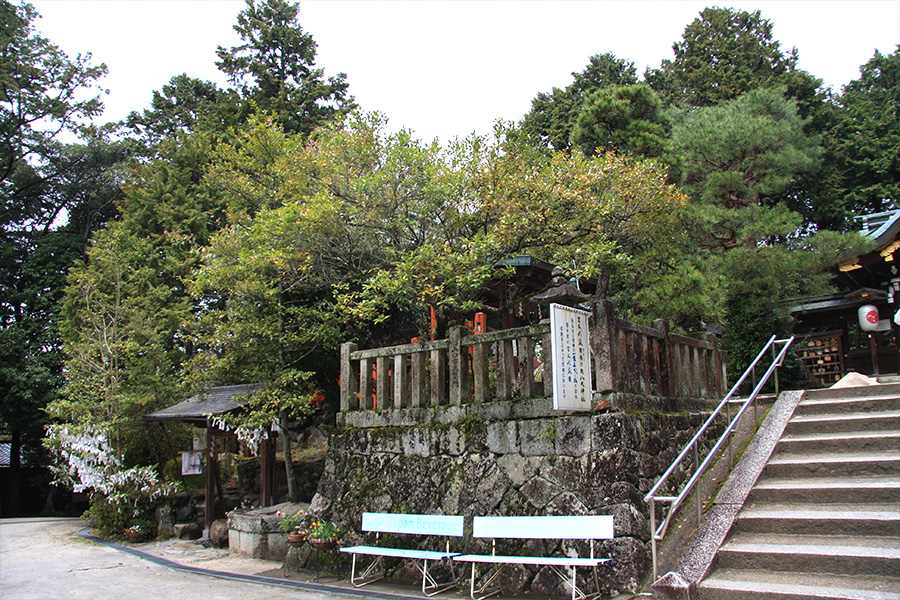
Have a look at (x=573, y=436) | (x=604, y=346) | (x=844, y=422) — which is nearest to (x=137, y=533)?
(x=573, y=436)

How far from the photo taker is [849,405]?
8.28 meters

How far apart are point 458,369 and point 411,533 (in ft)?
7.65

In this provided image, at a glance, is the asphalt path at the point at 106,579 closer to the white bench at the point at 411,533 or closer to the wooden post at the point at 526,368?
the white bench at the point at 411,533

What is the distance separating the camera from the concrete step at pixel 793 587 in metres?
4.98

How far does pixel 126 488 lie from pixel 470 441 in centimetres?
1074

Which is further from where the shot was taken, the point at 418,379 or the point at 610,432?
the point at 418,379

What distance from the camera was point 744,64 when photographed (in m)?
26.4

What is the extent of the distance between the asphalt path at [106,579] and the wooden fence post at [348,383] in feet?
9.40

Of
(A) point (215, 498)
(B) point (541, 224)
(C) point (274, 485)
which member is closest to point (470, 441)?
(B) point (541, 224)

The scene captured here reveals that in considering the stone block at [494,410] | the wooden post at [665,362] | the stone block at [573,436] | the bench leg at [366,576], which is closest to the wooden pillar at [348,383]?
the bench leg at [366,576]

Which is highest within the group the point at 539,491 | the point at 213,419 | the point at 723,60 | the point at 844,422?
the point at 723,60

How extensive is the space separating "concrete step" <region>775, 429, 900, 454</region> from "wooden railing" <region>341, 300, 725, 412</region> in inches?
63.3

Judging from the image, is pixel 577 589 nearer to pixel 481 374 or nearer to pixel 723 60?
pixel 481 374

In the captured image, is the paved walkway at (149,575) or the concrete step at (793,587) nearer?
the concrete step at (793,587)
